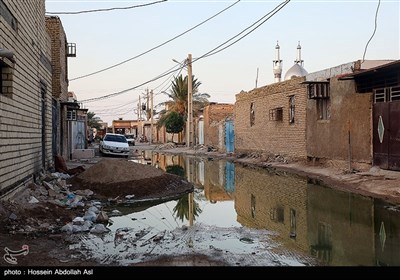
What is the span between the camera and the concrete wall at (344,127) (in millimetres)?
16031

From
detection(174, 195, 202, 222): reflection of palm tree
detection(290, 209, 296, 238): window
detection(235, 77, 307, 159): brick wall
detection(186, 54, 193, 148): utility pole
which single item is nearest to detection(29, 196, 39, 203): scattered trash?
detection(174, 195, 202, 222): reflection of palm tree

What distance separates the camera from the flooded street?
6207 millimetres

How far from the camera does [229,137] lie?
35.7m

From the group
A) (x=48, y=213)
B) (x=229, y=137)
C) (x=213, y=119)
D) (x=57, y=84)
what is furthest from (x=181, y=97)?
(x=48, y=213)

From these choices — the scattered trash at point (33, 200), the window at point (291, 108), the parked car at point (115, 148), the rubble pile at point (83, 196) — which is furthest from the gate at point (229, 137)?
the scattered trash at point (33, 200)

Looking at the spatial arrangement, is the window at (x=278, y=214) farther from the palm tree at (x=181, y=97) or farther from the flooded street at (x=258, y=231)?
the palm tree at (x=181, y=97)

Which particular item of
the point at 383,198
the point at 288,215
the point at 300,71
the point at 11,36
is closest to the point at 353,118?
the point at 383,198

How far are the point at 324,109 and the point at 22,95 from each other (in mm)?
13566

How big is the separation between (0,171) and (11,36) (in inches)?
120

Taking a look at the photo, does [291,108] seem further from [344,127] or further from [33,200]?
[33,200]

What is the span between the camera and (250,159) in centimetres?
2777

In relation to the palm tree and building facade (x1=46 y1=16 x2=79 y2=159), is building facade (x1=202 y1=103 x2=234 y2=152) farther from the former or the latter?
building facade (x1=46 y1=16 x2=79 y2=159)

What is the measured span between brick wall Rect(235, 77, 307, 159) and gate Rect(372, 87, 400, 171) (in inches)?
244

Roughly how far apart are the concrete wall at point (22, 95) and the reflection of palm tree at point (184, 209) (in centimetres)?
372
